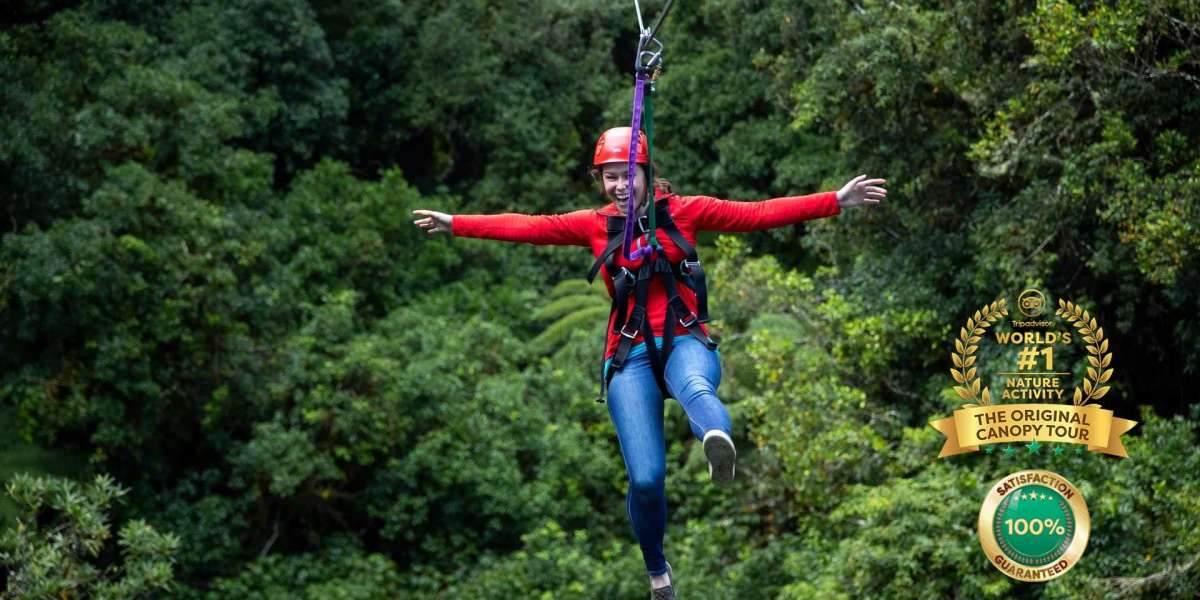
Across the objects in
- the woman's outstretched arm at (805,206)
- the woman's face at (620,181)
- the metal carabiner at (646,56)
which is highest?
the metal carabiner at (646,56)

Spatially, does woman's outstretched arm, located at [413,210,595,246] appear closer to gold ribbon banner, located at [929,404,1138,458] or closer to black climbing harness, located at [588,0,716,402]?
black climbing harness, located at [588,0,716,402]

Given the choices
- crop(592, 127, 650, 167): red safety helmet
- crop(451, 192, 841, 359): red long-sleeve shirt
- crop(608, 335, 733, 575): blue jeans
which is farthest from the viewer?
crop(451, 192, 841, 359): red long-sleeve shirt

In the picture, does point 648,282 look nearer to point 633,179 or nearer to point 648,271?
point 648,271

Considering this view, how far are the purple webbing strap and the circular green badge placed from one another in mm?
4354

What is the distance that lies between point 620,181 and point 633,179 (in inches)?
7.6

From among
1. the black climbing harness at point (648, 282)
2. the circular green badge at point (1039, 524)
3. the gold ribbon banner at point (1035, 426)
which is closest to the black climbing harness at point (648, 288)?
the black climbing harness at point (648, 282)

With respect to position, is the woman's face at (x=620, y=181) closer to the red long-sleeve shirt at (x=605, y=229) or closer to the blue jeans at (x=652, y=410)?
the red long-sleeve shirt at (x=605, y=229)

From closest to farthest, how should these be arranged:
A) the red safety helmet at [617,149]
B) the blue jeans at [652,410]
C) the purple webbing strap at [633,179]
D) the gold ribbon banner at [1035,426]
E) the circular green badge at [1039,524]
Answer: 1. the purple webbing strap at [633,179]
2. the blue jeans at [652,410]
3. the red safety helmet at [617,149]
4. the gold ribbon banner at [1035,426]
5. the circular green badge at [1039,524]

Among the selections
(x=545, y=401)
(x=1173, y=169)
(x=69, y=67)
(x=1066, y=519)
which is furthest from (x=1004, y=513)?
(x=69, y=67)

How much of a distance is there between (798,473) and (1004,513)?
3.25 meters

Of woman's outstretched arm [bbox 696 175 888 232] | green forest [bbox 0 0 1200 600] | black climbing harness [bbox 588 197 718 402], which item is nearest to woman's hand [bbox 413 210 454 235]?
black climbing harness [bbox 588 197 718 402]

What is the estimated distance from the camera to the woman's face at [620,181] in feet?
19.5

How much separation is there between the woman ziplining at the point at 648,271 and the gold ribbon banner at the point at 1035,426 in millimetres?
3021

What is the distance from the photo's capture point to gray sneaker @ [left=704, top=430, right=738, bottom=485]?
5.42m
